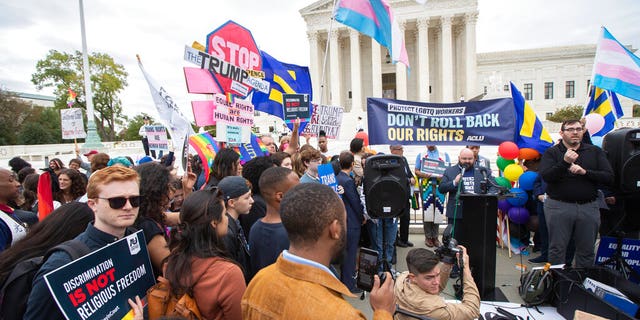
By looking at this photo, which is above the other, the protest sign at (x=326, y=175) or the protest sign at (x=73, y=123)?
the protest sign at (x=73, y=123)

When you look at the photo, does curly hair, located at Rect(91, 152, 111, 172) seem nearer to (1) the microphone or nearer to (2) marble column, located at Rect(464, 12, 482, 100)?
(1) the microphone

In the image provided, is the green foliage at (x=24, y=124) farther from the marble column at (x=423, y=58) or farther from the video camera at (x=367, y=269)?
the video camera at (x=367, y=269)

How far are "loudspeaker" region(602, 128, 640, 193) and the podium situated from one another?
129cm

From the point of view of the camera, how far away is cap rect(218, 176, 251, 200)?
8.48ft

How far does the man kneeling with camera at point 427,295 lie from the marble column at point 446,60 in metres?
36.0

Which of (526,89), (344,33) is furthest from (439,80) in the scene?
(526,89)

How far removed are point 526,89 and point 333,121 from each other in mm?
57703

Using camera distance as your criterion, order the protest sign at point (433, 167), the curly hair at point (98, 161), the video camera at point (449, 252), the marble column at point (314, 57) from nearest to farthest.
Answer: the video camera at point (449, 252) < the curly hair at point (98, 161) < the protest sign at point (433, 167) < the marble column at point (314, 57)

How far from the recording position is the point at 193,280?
1.60 metres

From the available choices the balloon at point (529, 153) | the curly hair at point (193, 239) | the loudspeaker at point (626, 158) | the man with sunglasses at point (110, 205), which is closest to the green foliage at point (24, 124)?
the man with sunglasses at point (110, 205)

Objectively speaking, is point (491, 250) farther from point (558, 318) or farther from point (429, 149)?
point (429, 149)

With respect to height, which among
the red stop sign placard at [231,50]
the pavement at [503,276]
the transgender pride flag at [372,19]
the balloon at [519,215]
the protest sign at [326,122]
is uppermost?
the transgender pride flag at [372,19]

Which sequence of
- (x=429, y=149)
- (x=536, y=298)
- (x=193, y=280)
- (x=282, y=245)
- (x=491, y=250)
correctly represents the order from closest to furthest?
(x=193, y=280) < (x=282, y=245) < (x=536, y=298) < (x=491, y=250) < (x=429, y=149)

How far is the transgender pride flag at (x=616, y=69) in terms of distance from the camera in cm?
470
